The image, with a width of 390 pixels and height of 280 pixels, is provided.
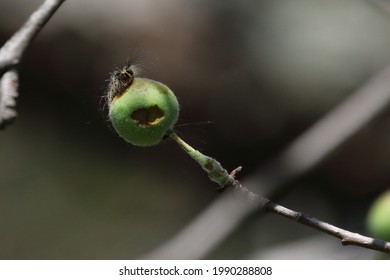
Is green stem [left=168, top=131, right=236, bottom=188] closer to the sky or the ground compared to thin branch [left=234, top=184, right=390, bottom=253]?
closer to the sky

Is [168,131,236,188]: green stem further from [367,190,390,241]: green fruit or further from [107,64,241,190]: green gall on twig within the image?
[367,190,390,241]: green fruit

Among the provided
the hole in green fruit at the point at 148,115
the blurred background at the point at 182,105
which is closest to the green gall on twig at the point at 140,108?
the hole in green fruit at the point at 148,115

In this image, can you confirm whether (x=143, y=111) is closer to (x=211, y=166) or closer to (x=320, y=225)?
(x=211, y=166)

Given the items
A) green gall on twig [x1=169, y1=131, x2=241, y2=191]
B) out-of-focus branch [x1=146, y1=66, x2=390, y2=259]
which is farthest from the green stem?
out-of-focus branch [x1=146, y1=66, x2=390, y2=259]

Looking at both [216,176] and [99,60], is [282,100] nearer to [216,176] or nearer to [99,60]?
[99,60]

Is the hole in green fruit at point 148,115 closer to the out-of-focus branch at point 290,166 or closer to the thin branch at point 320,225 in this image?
the thin branch at point 320,225

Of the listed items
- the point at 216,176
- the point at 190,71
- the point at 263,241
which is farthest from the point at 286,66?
the point at 216,176
